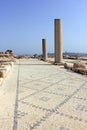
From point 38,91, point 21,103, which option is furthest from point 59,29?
point 21,103

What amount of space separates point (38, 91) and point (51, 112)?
6.24 feet

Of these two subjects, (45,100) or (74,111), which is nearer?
(74,111)

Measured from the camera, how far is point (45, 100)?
465cm

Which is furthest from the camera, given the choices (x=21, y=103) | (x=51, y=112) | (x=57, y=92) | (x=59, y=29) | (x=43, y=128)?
(x=59, y=29)

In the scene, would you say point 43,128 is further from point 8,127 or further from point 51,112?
point 51,112

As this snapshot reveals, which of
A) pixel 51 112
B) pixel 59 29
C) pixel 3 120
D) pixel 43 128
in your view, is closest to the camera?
pixel 43 128

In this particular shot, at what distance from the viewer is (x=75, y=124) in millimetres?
3211

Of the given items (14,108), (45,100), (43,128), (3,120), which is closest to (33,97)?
(45,100)

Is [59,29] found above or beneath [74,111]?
above

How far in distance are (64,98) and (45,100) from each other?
0.46 meters

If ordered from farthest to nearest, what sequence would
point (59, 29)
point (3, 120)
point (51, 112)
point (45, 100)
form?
point (59, 29) < point (45, 100) < point (51, 112) < point (3, 120)

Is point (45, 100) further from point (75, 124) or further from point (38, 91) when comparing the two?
point (75, 124)

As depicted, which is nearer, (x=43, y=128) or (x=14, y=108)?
(x=43, y=128)

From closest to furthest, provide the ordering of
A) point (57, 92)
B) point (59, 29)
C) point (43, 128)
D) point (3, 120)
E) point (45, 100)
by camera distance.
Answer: point (43, 128)
point (3, 120)
point (45, 100)
point (57, 92)
point (59, 29)
